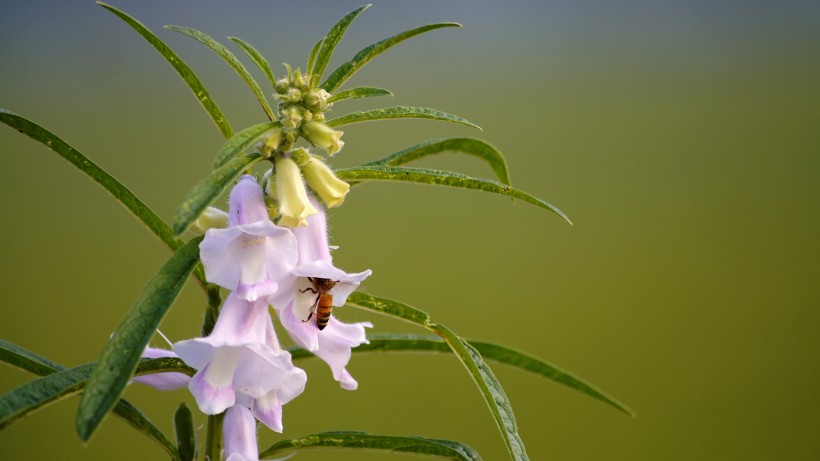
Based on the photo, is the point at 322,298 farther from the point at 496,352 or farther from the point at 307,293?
the point at 496,352

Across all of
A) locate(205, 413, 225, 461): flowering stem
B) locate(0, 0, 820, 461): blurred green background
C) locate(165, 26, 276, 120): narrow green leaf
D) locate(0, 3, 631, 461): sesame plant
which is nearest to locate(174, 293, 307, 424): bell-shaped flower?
locate(0, 3, 631, 461): sesame plant

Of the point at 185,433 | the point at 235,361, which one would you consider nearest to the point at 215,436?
the point at 185,433

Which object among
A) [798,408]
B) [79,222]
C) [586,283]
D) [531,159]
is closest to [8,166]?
[79,222]

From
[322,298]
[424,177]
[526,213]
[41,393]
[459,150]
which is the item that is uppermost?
[526,213]

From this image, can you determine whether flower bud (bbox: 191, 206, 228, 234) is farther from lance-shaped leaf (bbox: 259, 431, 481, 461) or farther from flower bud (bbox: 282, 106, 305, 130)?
lance-shaped leaf (bbox: 259, 431, 481, 461)

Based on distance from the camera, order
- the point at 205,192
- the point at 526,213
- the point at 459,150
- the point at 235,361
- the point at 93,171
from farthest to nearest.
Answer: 1. the point at 526,213
2. the point at 459,150
3. the point at 93,171
4. the point at 235,361
5. the point at 205,192

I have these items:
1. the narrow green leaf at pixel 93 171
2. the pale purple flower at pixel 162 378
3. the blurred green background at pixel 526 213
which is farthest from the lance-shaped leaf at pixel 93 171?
the blurred green background at pixel 526 213
